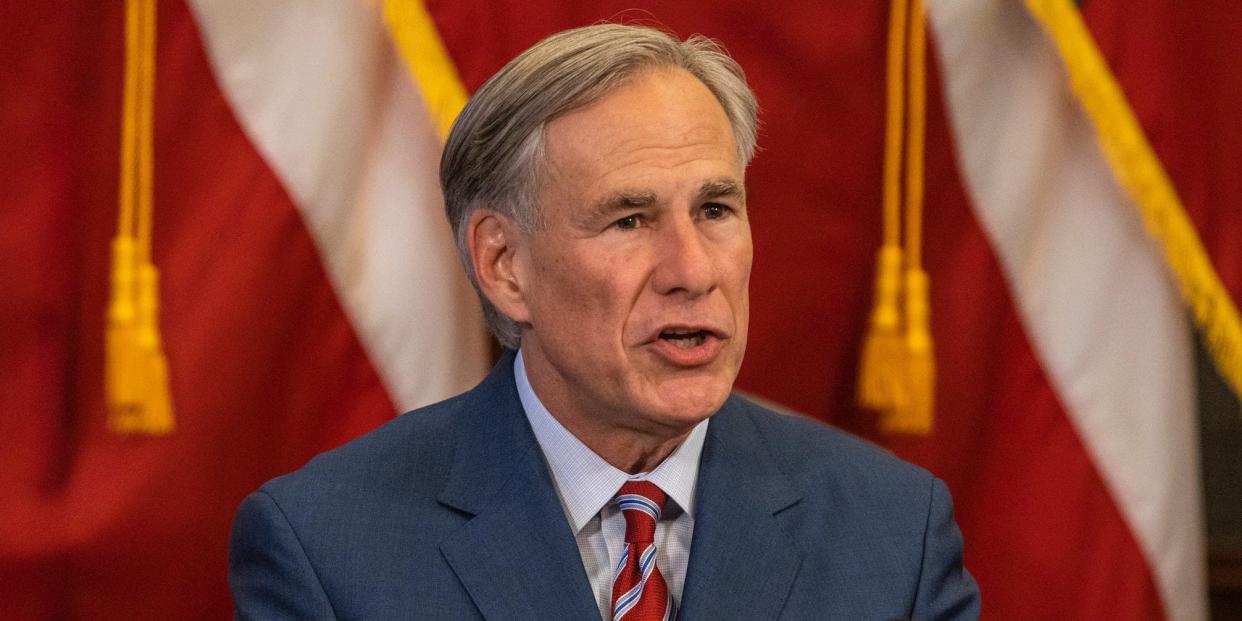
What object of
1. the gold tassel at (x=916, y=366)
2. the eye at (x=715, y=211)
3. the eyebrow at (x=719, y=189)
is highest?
the eyebrow at (x=719, y=189)

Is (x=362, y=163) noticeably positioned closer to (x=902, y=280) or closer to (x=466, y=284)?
(x=466, y=284)

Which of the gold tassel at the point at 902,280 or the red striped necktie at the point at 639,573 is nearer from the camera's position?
the red striped necktie at the point at 639,573

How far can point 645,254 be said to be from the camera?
70.2 inches

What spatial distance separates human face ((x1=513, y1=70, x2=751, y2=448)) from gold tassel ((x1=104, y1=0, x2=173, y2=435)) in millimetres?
723

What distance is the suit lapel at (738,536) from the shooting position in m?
1.81

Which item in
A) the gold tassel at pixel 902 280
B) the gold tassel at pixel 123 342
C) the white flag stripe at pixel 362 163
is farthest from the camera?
the gold tassel at pixel 902 280

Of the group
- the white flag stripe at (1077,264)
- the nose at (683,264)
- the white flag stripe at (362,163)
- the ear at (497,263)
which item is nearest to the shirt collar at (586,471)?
the ear at (497,263)

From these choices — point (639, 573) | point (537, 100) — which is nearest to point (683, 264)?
point (537, 100)

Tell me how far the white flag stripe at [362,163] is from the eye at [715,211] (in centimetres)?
72

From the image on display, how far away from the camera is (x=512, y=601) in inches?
69.7

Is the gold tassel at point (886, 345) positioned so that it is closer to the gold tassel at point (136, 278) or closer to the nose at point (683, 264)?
the nose at point (683, 264)

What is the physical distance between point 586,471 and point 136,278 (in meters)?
0.82

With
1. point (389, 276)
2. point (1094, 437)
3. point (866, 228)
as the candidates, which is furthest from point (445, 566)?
point (1094, 437)

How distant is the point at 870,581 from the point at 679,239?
1.66ft
